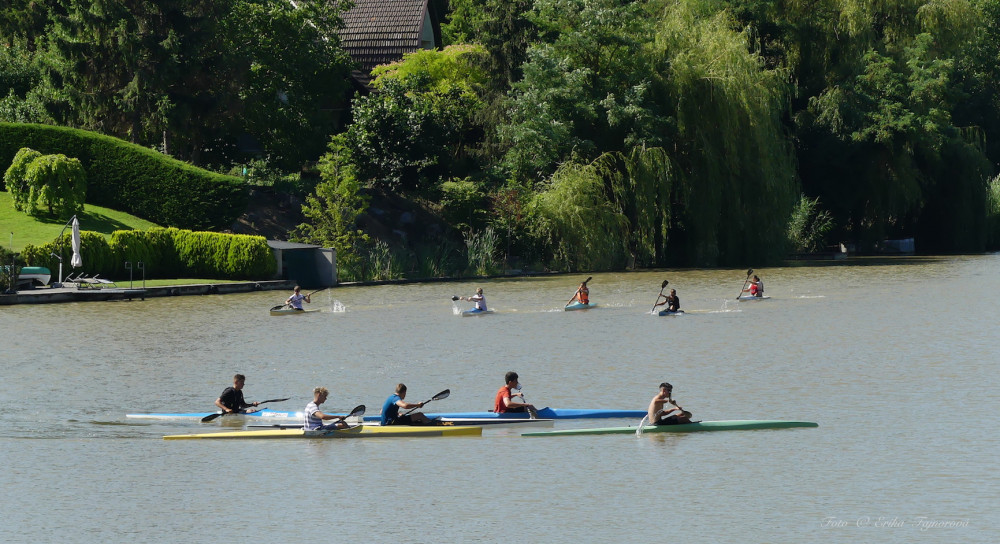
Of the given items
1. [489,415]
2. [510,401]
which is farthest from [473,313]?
[510,401]

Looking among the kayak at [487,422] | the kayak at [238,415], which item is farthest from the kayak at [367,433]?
the kayak at [238,415]

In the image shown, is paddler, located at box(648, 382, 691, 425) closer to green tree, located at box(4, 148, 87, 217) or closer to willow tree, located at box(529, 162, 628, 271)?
willow tree, located at box(529, 162, 628, 271)

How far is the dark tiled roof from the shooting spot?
73.2 meters

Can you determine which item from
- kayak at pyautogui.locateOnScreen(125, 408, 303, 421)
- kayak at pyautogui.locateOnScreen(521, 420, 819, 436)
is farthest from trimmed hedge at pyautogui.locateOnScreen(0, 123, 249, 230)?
kayak at pyautogui.locateOnScreen(521, 420, 819, 436)

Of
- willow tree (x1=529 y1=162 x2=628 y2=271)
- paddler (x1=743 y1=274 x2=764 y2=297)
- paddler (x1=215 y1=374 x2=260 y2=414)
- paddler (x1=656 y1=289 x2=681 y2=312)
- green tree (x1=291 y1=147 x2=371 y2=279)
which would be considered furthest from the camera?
willow tree (x1=529 y1=162 x2=628 y2=271)

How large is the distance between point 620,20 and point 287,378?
3293 centimetres

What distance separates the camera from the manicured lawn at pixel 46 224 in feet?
149

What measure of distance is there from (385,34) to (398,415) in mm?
55776

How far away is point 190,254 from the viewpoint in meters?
47.5

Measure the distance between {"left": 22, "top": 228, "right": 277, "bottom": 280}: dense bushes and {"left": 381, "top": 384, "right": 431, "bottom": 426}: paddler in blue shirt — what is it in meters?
27.4

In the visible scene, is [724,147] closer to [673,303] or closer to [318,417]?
[673,303]

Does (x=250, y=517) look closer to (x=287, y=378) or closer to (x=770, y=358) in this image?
(x=287, y=378)

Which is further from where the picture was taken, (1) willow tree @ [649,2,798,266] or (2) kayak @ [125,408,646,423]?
(1) willow tree @ [649,2,798,266]

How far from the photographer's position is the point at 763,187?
53062mm
